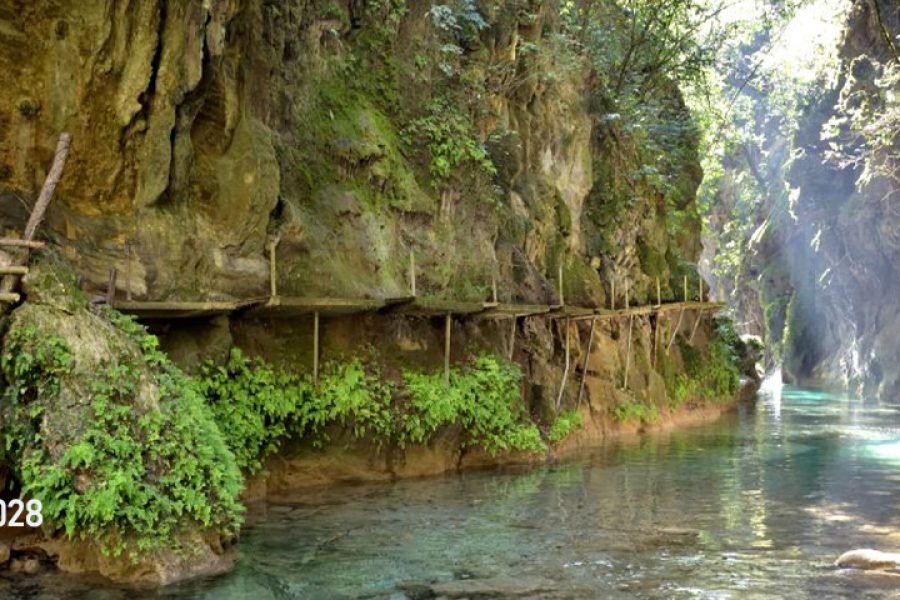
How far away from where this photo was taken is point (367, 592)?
25.5 ft

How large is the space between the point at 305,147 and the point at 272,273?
297cm

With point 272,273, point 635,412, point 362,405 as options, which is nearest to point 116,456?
point 272,273

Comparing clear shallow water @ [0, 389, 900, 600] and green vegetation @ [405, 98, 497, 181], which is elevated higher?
green vegetation @ [405, 98, 497, 181]

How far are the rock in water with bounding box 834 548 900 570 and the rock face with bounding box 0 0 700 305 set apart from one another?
763 cm

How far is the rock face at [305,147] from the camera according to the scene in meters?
10.2

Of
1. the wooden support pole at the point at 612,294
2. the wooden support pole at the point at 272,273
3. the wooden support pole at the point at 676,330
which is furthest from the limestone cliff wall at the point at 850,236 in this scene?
the wooden support pole at the point at 272,273

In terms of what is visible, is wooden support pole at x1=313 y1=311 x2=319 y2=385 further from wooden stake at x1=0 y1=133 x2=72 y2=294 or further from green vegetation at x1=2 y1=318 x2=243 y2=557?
wooden stake at x1=0 y1=133 x2=72 y2=294

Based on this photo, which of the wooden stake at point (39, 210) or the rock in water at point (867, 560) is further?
the wooden stake at point (39, 210)

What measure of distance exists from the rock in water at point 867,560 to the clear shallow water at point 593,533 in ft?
0.58

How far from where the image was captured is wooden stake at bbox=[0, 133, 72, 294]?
841 centimetres

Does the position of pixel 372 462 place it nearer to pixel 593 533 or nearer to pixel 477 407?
pixel 477 407

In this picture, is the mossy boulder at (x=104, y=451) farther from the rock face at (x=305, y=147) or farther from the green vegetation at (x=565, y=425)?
the green vegetation at (x=565, y=425)

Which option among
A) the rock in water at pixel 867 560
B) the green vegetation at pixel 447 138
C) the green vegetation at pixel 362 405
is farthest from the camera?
the green vegetation at pixel 447 138

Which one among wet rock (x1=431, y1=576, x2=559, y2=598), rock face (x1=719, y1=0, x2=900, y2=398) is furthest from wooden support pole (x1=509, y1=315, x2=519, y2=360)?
rock face (x1=719, y1=0, x2=900, y2=398)
